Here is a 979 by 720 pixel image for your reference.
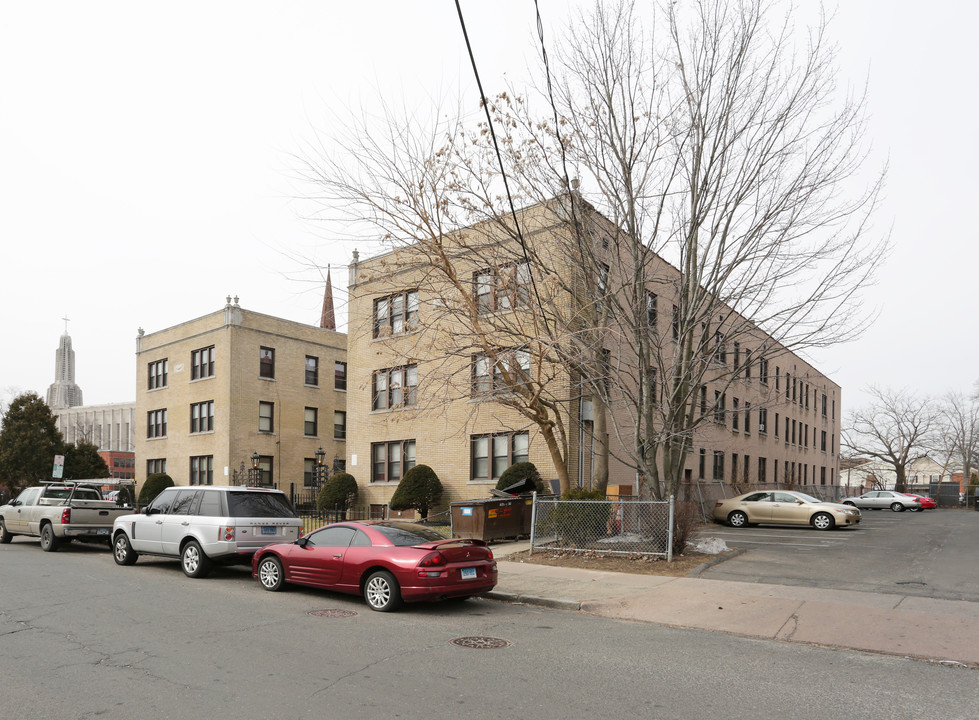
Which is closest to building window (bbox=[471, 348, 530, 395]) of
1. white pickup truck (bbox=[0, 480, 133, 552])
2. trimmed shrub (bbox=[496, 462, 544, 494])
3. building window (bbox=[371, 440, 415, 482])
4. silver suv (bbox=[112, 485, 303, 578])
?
trimmed shrub (bbox=[496, 462, 544, 494])

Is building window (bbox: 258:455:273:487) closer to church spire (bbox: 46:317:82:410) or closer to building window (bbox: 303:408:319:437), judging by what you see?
building window (bbox: 303:408:319:437)

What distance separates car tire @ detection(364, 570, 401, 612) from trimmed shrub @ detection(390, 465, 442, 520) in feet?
49.4

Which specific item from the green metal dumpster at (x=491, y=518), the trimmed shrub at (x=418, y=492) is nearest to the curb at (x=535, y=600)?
the green metal dumpster at (x=491, y=518)

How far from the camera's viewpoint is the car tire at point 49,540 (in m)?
18.3

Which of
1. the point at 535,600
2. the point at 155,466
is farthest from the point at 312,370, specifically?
the point at 535,600

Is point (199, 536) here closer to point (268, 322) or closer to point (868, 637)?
point (868, 637)

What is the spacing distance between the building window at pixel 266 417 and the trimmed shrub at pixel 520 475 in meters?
17.5

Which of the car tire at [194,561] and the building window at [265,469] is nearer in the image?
the car tire at [194,561]

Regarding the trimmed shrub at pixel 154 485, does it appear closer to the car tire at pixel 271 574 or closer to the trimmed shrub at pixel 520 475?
the trimmed shrub at pixel 520 475

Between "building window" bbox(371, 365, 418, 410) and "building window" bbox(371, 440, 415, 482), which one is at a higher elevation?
"building window" bbox(371, 365, 418, 410)

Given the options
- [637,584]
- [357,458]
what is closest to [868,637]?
[637,584]

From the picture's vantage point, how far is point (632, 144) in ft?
52.5

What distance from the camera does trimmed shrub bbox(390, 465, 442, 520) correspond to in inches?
1016

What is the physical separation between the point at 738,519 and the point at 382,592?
18053 mm
